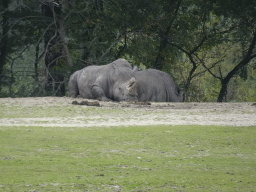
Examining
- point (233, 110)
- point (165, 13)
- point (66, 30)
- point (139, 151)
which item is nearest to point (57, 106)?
point (233, 110)

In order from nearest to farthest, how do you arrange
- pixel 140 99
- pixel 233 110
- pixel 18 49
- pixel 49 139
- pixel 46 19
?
1. pixel 49 139
2. pixel 233 110
3. pixel 140 99
4. pixel 46 19
5. pixel 18 49

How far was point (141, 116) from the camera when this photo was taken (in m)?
11.9

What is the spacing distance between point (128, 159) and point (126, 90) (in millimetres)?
10388

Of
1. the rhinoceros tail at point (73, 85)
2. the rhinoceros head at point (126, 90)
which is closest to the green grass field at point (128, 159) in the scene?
the rhinoceros head at point (126, 90)

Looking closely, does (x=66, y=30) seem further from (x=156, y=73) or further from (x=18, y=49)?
(x=156, y=73)

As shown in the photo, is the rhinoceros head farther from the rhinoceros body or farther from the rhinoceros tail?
the rhinoceros tail

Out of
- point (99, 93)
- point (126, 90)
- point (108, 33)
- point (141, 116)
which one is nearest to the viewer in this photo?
point (141, 116)

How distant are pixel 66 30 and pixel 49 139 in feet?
49.4

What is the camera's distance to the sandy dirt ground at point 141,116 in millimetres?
10367

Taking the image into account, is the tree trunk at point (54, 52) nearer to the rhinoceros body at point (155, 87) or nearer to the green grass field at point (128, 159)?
the rhinoceros body at point (155, 87)

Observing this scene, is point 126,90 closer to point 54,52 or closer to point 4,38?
point 54,52

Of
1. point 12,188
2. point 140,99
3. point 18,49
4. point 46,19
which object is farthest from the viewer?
point 18,49

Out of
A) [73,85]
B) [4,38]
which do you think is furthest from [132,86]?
[4,38]

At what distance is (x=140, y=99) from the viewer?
17484 millimetres
